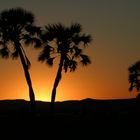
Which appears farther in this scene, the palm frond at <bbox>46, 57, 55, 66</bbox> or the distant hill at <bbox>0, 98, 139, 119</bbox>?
the palm frond at <bbox>46, 57, 55, 66</bbox>

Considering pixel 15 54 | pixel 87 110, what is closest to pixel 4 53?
pixel 15 54

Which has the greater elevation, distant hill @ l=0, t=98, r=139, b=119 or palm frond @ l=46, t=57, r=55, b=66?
palm frond @ l=46, t=57, r=55, b=66

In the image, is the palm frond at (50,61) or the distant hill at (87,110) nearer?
Answer: the distant hill at (87,110)

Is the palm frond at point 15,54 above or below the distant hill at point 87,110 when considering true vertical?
above

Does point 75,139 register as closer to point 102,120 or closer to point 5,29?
point 102,120

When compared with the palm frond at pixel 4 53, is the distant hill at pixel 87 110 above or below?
below

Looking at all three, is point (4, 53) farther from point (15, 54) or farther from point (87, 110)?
point (87, 110)

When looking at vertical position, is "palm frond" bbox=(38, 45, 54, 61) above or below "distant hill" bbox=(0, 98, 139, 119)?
above

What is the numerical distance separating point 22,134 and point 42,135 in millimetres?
1159

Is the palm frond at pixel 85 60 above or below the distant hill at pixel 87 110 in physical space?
above

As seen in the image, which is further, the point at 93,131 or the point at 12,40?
the point at 12,40

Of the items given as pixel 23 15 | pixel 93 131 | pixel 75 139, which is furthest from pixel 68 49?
pixel 75 139

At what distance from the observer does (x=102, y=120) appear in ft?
125

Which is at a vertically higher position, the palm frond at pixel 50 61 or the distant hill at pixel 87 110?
the palm frond at pixel 50 61
